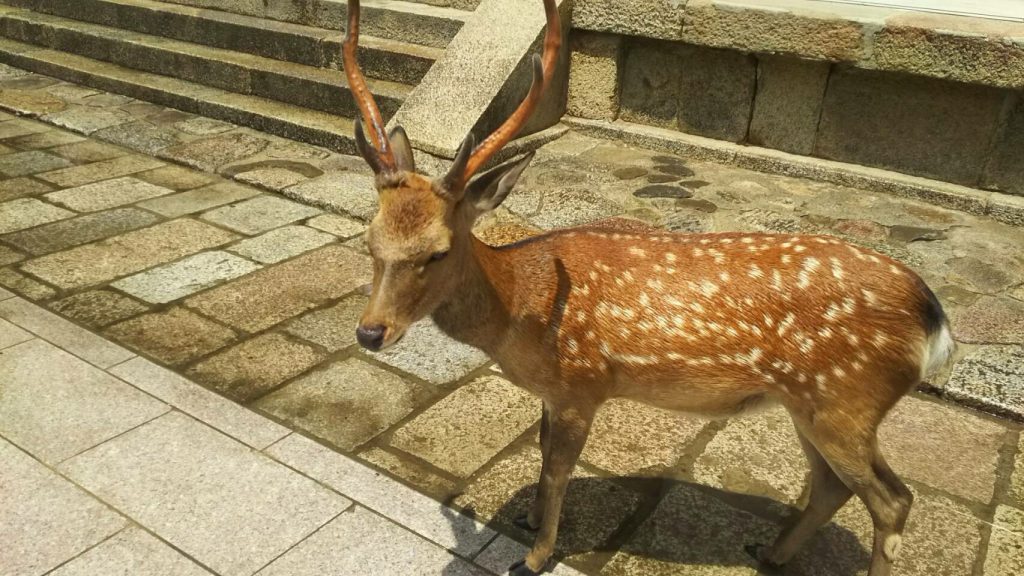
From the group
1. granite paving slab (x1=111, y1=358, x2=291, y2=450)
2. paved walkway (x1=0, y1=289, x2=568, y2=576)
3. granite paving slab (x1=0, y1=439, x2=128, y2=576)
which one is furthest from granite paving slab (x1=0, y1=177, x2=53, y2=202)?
granite paving slab (x1=0, y1=439, x2=128, y2=576)

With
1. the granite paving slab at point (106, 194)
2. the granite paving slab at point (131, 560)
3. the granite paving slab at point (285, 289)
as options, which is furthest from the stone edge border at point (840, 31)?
the granite paving slab at point (131, 560)

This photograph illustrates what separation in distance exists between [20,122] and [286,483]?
26.6 feet

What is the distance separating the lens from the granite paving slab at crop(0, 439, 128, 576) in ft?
10.2

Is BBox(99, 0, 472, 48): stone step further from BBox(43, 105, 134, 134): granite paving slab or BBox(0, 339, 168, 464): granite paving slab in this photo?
BBox(0, 339, 168, 464): granite paving slab

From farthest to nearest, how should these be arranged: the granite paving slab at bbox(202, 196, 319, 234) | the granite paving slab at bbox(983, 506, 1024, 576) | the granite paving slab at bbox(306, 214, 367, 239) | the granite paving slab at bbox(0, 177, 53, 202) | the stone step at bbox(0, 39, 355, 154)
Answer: the stone step at bbox(0, 39, 355, 154)
the granite paving slab at bbox(0, 177, 53, 202)
the granite paving slab at bbox(202, 196, 319, 234)
the granite paving slab at bbox(306, 214, 367, 239)
the granite paving slab at bbox(983, 506, 1024, 576)

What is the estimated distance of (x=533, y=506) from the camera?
11.1 feet

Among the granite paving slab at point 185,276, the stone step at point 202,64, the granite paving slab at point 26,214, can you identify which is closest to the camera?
the granite paving slab at point 185,276

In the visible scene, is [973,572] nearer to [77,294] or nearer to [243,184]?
[77,294]

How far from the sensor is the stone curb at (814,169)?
6.47 m

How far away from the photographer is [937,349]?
107 inches

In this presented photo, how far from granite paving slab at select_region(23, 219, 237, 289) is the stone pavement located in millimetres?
23

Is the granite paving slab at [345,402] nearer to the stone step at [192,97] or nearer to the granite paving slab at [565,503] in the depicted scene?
the granite paving slab at [565,503]

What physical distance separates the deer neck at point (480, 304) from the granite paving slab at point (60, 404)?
208 cm

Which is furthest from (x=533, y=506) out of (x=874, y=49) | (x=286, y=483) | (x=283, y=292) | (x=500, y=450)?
(x=874, y=49)
